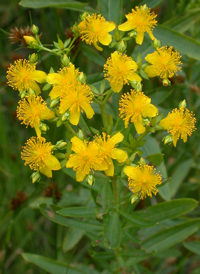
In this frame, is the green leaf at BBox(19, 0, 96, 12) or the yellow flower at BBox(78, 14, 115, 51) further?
the green leaf at BBox(19, 0, 96, 12)

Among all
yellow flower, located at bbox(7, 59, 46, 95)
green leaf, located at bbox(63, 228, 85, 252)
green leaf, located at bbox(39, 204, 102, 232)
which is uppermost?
yellow flower, located at bbox(7, 59, 46, 95)

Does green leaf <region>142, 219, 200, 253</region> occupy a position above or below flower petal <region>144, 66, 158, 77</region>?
below

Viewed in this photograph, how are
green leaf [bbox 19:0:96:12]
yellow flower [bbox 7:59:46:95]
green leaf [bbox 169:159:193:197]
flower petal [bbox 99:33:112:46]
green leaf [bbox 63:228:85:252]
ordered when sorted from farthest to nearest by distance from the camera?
green leaf [bbox 169:159:193:197] < green leaf [bbox 63:228:85:252] < green leaf [bbox 19:0:96:12] < flower petal [bbox 99:33:112:46] < yellow flower [bbox 7:59:46:95]

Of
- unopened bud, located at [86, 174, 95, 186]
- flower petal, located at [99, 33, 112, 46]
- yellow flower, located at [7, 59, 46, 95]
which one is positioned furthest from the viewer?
flower petal, located at [99, 33, 112, 46]

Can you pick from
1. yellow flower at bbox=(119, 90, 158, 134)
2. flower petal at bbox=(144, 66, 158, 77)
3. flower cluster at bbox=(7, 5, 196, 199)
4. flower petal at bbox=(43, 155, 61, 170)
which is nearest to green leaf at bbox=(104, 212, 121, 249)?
flower cluster at bbox=(7, 5, 196, 199)

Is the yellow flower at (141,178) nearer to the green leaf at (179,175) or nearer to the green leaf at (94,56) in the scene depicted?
the green leaf at (94,56)

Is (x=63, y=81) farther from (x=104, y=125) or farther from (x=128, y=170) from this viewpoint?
(x=128, y=170)

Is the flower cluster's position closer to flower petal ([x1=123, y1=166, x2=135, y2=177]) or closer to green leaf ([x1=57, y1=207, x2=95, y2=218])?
flower petal ([x1=123, y1=166, x2=135, y2=177])
